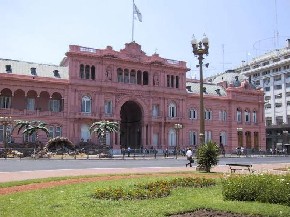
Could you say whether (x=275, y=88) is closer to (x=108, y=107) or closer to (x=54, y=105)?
(x=108, y=107)

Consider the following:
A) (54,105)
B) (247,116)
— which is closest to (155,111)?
(54,105)

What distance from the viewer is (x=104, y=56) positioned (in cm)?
6088

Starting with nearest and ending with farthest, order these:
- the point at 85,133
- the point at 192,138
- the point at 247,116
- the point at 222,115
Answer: the point at 85,133
the point at 192,138
the point at 222,115
the point at 247,116

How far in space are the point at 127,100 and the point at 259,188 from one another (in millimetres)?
50627

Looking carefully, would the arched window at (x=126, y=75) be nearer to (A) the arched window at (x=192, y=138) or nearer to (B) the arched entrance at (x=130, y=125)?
(B) the arched entrance at (x=130, y=125)

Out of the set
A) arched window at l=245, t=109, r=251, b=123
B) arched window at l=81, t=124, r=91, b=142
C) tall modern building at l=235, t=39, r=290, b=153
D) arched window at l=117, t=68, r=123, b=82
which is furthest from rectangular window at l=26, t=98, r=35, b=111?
tall modern building at l=235, t=39, r=290, b=153

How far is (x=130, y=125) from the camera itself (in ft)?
226

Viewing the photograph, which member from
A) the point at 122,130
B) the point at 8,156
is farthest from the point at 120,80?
the point at 8,156

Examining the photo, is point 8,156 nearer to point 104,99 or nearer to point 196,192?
point 104,99

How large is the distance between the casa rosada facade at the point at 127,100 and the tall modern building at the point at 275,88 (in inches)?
851

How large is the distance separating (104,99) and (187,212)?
50.5 metres

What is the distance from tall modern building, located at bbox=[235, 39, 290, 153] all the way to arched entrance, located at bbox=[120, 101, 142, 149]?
139ft

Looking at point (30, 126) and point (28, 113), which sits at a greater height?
point (28, 113)

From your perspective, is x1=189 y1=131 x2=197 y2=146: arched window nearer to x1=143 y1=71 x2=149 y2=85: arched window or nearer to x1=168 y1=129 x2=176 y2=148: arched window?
x1=168 y1=129 x2=176 y2=148: arched window
